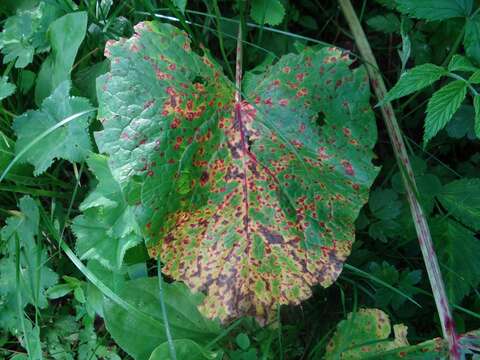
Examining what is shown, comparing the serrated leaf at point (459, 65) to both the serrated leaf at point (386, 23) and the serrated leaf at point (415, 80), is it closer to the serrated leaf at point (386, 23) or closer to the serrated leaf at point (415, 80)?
the serrated leaf at point (415, 80)

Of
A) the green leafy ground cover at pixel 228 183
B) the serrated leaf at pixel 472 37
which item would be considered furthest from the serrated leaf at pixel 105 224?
the serrated leaf at pixel 472 37

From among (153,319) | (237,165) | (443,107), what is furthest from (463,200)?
(153,319)

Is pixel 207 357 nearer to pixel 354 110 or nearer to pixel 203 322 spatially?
pixel 203 322

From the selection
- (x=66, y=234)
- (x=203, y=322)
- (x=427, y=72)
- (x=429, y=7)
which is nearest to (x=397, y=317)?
(x=203, y=322)

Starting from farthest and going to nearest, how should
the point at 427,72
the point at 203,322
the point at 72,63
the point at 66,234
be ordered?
1. the point at 66,234
2. the point at 72,63
3. the point at 203,322
4. the point at 427,72

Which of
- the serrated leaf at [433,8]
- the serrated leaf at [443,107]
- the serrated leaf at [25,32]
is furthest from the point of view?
the serrated leaf at [25,32]

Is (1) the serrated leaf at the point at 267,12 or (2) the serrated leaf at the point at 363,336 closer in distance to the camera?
(2) the serrated leaf at the point at 363,336

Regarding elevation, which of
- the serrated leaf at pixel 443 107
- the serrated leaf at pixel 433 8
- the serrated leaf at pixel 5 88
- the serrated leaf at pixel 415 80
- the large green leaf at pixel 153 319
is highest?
the serrated leaf at pixel 433 8

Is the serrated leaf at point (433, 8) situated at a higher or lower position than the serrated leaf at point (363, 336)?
higher
